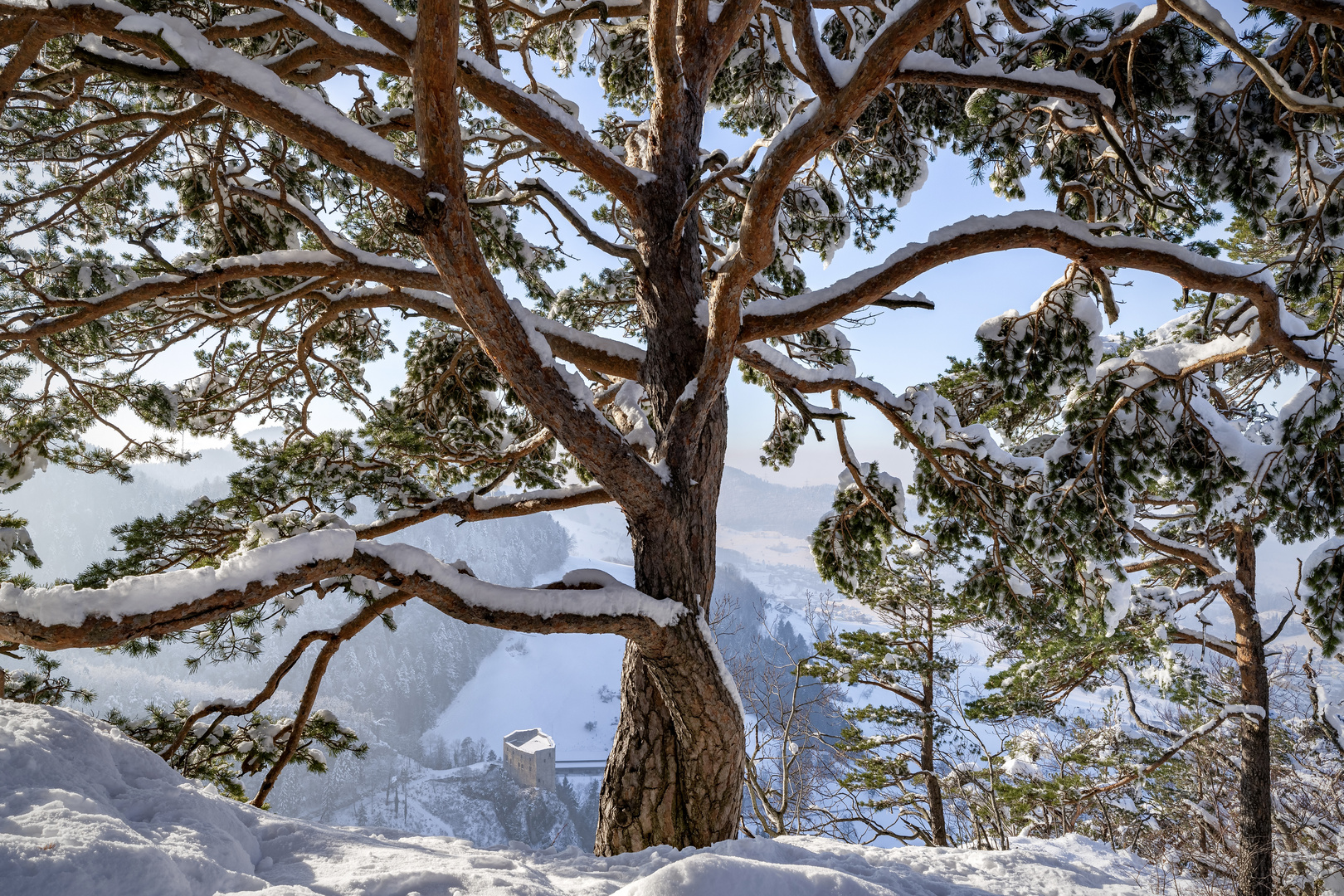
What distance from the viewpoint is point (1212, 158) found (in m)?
3.02

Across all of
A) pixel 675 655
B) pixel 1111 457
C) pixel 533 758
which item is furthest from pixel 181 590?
pixel 533 758

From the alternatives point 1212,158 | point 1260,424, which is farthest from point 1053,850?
point 1260,424

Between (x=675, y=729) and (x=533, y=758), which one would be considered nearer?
(x=675, y=729)

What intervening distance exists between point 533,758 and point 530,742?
158 cm

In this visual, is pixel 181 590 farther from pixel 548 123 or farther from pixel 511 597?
pixel 548 123

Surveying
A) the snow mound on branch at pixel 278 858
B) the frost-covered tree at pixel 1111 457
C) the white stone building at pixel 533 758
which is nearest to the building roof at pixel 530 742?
the white stone building at pixel 533 758

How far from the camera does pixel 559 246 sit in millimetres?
5371

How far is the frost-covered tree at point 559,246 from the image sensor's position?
217cm

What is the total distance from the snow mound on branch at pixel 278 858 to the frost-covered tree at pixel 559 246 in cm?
41

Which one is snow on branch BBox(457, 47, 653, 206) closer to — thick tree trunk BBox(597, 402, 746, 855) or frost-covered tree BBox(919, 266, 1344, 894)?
thick tree trunk BBox(597, 402, 746, 855)

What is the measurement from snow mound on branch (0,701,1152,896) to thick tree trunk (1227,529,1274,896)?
18.3 feet

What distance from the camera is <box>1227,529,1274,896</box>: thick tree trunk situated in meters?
5.99

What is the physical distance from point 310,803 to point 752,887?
178 feet

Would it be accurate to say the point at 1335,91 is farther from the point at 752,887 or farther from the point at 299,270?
the point at 299,270
